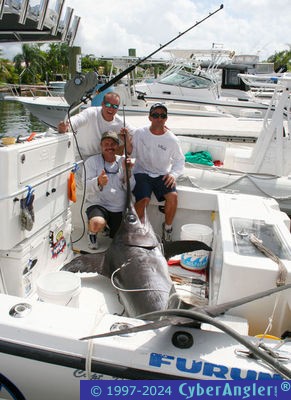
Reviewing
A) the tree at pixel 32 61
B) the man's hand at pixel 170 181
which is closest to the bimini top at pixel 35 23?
the man's hand at pixel 170 181

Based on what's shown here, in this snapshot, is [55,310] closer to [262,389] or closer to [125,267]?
[125,267]

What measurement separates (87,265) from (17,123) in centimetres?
1838

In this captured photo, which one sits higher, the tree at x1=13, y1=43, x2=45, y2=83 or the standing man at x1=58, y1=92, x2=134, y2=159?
the tree at x1=13, y1=43, x2=45, y2=83

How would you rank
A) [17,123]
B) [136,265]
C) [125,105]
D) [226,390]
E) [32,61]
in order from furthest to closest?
[32,61] < [17,123] < [125,105] < [136,265] < [226,390]

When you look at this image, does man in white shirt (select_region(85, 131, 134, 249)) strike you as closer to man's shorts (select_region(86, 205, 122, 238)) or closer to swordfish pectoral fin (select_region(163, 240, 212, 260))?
man's shorts (select_region(86, 205, 122, 238))

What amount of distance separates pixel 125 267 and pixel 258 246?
0.95 meters

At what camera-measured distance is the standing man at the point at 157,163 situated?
3.41 metres

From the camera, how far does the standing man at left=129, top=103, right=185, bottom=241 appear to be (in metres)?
3.41

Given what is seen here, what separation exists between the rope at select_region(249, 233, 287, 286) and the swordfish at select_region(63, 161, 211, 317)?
1.83 ft

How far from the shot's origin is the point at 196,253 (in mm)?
3041

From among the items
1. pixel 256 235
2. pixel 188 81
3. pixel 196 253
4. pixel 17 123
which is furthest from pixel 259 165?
pixel 17 123

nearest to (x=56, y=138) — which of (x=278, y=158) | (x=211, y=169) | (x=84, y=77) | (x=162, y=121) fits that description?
(x=84, y=77)

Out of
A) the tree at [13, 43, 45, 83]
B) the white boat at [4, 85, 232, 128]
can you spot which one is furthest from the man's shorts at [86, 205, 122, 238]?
the tree at [13, 43, 45, 83]

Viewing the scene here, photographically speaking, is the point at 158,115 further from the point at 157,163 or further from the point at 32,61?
the point at 32,61
